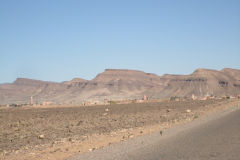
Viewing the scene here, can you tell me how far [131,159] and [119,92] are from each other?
582 ft

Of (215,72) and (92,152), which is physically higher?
(215,72)

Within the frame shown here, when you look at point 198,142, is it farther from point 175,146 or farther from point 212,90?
point 212,90

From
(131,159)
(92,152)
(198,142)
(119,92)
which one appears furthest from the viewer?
(119,92)

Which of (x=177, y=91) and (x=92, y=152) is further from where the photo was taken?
(x=177, y=91)

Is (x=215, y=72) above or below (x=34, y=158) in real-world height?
above

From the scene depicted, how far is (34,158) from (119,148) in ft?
11.3

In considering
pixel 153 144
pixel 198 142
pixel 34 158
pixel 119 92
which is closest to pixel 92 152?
pixel 34 158

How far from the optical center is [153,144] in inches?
619

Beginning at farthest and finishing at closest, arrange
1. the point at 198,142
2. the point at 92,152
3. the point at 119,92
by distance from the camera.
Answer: the point at 119,92 < the point at 198,142 < the point at 92,152

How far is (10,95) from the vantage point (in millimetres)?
199875

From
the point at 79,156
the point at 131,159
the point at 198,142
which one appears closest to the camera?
the point at 131,159

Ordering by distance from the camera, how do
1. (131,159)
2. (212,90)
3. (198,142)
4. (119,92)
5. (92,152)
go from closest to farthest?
(131,159), (92,152), (198,142), (212,90), (119,92)

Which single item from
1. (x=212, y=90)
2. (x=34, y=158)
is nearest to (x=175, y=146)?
(x=34, y=158)

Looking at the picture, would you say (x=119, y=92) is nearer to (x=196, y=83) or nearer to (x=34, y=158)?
(x=196, y=83)
